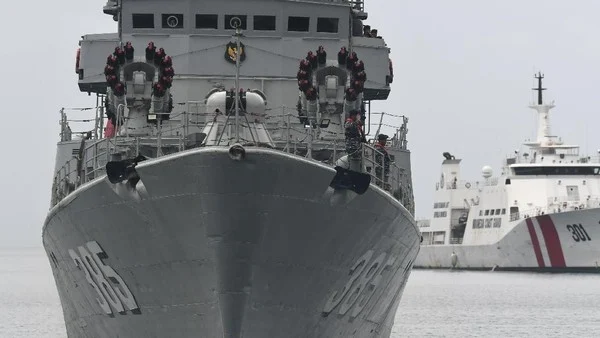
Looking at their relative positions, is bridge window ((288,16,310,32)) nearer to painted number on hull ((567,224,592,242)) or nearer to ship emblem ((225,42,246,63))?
ship emblem ((225,42,246,63))

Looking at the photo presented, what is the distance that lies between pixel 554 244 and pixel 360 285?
61524mm

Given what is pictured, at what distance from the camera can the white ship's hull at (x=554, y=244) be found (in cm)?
8319

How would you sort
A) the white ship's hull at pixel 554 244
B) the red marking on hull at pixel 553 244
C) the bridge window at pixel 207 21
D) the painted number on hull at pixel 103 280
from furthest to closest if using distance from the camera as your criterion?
the red marking on hull at pixel 553 244 < the white ship's hull at pixel 554 244 < the bridge window at pixel 207 21 < the painted number on hull at pixel 103 280

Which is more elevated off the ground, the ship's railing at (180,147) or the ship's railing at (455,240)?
the ship's railing at (180,147)

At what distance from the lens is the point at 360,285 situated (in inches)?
961

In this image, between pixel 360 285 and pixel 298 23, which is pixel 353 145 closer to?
pixel 360 285

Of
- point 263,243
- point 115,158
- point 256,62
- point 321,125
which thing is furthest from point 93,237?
point 256,62

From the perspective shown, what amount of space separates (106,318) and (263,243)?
3976 millimetres

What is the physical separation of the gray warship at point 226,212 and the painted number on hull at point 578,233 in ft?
185

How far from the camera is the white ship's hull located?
83.2 metres

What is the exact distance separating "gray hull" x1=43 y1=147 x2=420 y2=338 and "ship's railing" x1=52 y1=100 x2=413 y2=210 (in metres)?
0.90

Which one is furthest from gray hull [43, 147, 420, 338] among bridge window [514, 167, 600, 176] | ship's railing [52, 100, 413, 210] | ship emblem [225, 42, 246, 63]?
bridge window [514, 167, 600, 176]

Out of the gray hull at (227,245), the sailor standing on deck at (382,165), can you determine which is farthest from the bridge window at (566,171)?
the gray hull at (227,245)

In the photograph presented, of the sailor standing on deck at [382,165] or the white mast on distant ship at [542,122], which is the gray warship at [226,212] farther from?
the white mast on distant ship at [542,122]
